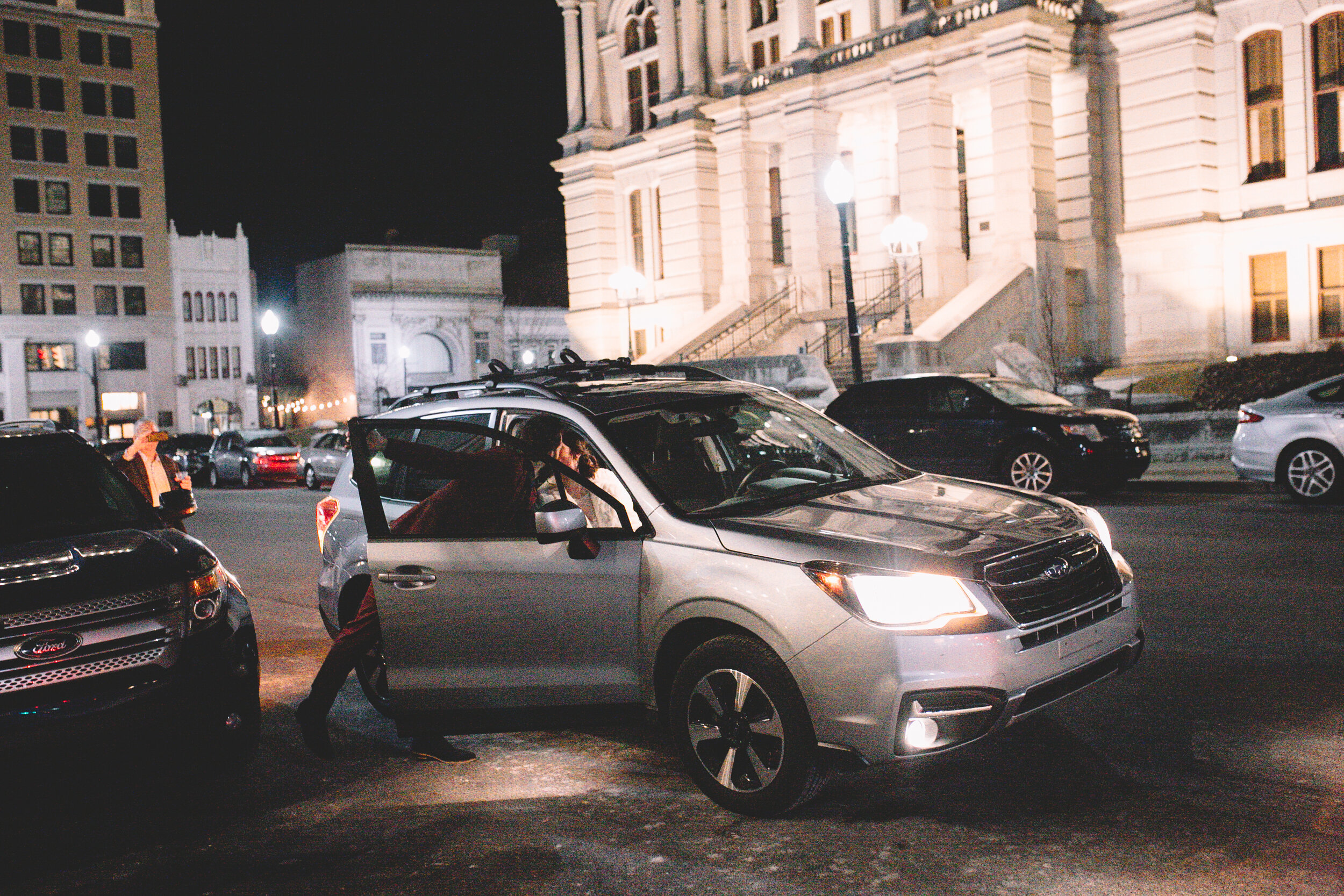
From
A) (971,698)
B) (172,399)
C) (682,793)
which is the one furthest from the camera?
(172,399)

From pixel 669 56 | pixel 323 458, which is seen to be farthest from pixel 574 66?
pixel 323 458

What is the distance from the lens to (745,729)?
4801 millimetres

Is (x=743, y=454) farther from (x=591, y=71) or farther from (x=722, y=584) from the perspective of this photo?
(x=591, y=71)

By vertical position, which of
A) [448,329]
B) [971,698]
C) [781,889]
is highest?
[448,329]

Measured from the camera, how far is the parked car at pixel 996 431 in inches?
612

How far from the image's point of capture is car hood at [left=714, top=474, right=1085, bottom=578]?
15.0ft

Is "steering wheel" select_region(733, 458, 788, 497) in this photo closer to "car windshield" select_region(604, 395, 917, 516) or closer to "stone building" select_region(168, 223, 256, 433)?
"car windshield" select_region(604, 395, 917, 516)

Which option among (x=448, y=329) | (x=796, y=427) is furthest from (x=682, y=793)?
(x=448, y=329)

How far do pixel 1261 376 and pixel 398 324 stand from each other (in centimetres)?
5640

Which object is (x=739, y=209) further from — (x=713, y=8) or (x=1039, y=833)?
(x=1039, y=833)

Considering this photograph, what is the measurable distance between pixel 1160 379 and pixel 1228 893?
81.3ft

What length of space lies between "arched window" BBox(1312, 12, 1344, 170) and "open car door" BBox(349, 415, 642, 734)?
2678 centimetres

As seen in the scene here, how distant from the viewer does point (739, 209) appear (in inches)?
1483

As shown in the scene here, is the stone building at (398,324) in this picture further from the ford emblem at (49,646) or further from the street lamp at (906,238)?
the ford emblem at (49,646)
